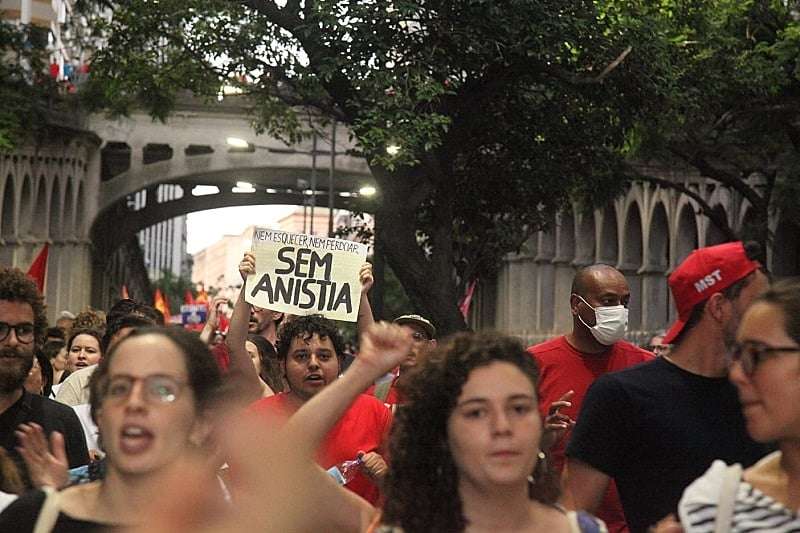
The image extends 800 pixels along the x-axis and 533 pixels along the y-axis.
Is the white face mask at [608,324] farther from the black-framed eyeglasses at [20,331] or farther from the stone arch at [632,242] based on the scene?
the stone arch at [632,242]

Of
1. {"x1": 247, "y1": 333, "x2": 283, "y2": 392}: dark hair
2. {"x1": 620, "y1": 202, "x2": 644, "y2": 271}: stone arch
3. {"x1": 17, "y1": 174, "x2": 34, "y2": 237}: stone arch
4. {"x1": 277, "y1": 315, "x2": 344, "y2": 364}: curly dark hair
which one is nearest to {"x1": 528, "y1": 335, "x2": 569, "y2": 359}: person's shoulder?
{"x1": 277, "y1": 315, "x2": 344, "y2": 364}: curly dark hair

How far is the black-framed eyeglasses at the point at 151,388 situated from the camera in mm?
4133

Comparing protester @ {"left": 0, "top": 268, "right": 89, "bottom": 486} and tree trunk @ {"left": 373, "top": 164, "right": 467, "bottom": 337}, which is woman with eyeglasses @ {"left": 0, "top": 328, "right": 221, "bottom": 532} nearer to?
protester @ {"left": 0, "top": 268, "right": 89, "bottom": 486}

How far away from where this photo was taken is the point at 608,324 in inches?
302

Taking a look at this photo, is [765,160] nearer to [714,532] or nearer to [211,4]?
[211,4]

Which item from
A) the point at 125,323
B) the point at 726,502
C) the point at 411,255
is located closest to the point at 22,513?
the point at 726,502

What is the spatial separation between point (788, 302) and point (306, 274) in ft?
18.4

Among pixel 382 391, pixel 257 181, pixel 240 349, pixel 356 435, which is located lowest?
pixel 356 435

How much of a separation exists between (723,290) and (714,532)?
6.02 feet

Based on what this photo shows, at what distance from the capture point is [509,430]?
4.18 metres

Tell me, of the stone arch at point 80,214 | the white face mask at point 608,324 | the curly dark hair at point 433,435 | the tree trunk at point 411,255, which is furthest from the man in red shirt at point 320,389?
the stone arch at point 80,214

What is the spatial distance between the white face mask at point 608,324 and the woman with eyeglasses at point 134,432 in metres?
3.62

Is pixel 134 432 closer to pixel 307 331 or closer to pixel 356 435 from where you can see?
pixel 356 435

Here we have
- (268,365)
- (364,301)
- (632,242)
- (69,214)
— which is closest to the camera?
(364,301)
